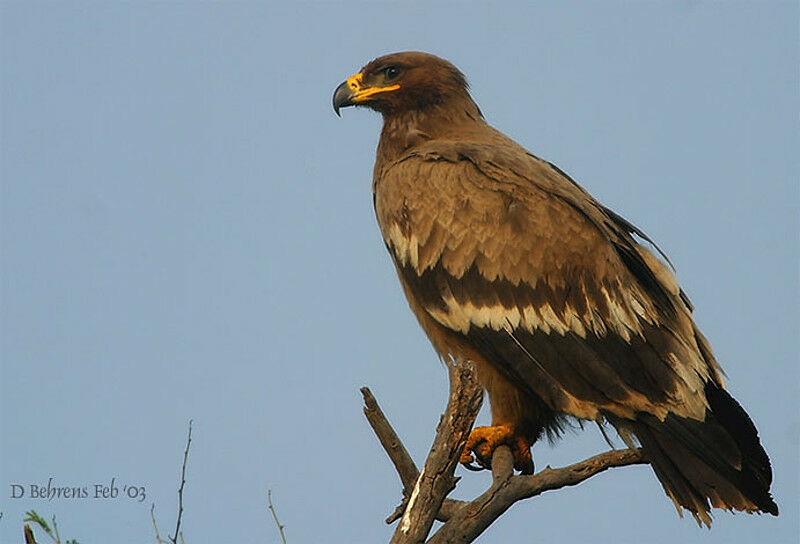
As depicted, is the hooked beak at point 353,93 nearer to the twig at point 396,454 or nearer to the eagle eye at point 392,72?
the eagle eye at point 392,72

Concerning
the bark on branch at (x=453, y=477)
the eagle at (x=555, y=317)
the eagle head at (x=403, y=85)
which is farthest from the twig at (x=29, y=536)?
the eagle head at (x=403, y=85)

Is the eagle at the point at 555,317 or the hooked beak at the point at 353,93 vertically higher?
the hooked beak at the point at 353,93

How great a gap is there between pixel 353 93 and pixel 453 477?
352cm

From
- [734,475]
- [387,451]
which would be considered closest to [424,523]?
[387,451]

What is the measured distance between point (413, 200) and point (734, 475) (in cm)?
228

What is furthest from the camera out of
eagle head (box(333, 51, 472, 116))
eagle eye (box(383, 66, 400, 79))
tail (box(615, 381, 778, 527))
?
eagle eye (box(383, 66, 400, 79))

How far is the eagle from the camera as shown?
4875 mm

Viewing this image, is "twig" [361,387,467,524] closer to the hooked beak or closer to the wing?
the wing

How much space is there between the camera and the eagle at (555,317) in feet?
16.0

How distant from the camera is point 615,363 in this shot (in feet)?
17.1

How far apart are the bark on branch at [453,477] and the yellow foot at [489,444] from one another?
0.57m

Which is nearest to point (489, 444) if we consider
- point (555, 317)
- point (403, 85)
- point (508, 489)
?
point (555, 317)

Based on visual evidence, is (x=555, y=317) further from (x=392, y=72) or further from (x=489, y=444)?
(x=392, y=72)

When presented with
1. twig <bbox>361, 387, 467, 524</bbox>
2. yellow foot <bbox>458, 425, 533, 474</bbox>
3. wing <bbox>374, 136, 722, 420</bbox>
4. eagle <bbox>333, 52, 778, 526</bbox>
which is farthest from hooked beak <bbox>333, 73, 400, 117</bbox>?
twig <bbox>361, 387, 467, 524</bbox>
